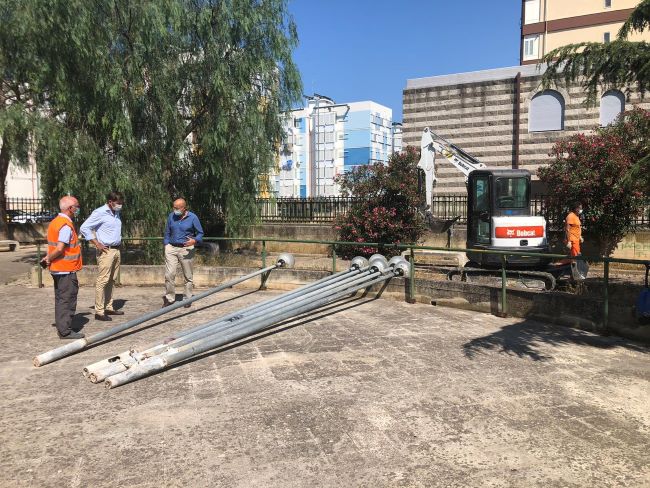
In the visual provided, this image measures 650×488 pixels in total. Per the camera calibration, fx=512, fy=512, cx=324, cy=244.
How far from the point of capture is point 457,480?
11.1 feet

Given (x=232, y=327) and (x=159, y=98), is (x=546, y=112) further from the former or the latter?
(x=232, y=327)

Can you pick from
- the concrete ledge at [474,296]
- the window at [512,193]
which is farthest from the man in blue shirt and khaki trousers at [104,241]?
the window at [512,193]

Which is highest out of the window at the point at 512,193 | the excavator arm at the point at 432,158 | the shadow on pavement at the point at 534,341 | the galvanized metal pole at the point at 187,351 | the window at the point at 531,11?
the window at the point at 531,11

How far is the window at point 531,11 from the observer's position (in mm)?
45500

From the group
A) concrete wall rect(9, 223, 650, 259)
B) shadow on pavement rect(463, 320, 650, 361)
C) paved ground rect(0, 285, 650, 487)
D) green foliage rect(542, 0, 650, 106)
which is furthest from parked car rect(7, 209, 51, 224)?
green foliage rect(542, 0, 650, 106)

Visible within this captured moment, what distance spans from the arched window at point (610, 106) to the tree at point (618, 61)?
61.3ft

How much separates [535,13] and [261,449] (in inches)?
2007

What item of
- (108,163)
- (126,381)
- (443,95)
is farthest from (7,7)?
(443,95)

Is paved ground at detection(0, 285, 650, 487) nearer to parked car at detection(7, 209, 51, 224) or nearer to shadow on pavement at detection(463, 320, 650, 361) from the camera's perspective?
shadow on pavement at detection(463, 320, 650, 361)

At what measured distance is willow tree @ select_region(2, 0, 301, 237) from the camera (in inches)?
486

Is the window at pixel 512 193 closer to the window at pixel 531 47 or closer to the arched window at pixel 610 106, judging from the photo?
the arched window at pixel 610 106

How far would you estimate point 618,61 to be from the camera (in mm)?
6195

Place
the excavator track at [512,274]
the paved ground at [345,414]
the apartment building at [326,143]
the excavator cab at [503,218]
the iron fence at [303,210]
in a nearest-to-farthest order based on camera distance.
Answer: the paved ground at [345,414], the excavator track at [512,274], the excavator cab at [503,218], the iron fence at [303,210], the apartment building at [326,143]

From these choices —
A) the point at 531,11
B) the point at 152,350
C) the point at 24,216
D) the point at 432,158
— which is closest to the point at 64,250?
the point at 152,350
